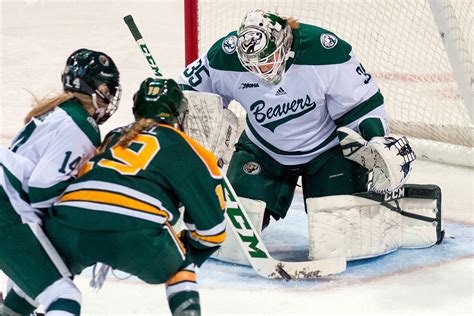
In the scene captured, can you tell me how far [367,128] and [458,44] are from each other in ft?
2.11

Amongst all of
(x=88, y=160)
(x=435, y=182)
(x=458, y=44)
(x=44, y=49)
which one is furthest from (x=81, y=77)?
(x=44, y=49)

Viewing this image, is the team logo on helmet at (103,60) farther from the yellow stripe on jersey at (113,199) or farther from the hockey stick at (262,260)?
the hockey stick at (262,260)

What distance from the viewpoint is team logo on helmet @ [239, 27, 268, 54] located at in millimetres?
3314

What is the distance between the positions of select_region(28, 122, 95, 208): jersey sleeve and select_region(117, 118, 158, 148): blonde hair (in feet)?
0.33

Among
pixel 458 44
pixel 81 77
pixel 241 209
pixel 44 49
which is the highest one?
pixel 81 77

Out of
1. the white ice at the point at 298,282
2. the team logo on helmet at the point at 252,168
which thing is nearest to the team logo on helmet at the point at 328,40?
the team logo on helmet at the point at 252,168

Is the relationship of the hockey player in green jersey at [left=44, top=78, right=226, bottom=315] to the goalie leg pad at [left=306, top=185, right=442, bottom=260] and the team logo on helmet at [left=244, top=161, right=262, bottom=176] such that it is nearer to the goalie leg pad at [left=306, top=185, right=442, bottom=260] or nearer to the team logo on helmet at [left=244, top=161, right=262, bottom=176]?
the goalie leg pad at [left=306, top=185, right=442, bottom=260]

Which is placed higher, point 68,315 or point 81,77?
point 81,77

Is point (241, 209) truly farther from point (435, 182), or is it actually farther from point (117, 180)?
point (435, 182)

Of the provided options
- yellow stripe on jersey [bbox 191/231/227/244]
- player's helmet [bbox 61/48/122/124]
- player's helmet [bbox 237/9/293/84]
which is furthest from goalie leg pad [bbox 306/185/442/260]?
player's helmet [bbox 61/48/122/124]

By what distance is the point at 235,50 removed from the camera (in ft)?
11.7

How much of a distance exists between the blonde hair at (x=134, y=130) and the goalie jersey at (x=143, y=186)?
0.03 feet

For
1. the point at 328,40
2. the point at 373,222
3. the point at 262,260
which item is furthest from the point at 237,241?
the point at 328,40

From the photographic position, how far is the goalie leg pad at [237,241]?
11.4 ft
